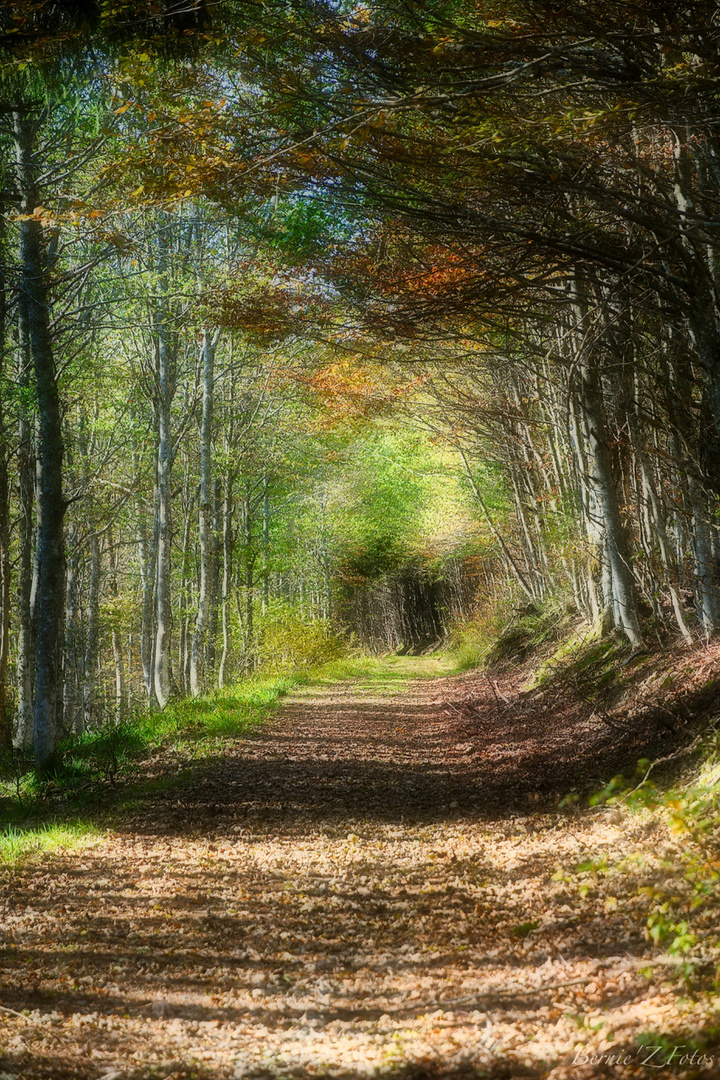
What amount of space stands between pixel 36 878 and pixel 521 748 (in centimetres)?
567

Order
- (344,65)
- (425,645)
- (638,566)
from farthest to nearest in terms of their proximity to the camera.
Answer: (425,645) → (638,566) → (344,65)

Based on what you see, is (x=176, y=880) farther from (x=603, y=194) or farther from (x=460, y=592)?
(x=460, y=592)

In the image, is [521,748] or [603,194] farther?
[521,748]

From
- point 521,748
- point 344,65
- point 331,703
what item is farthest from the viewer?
point 331,703

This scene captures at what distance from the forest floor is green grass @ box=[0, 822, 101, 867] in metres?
0.17


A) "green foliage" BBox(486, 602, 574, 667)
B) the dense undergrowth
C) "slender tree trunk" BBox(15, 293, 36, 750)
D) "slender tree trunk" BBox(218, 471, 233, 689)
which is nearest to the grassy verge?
"slender tree trunk" BBox(15, 293, 36, 750)

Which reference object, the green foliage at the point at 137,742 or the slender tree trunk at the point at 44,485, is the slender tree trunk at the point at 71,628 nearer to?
the green foliage at the point at 137,742

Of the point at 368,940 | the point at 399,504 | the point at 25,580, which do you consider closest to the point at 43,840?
the point at 368,940

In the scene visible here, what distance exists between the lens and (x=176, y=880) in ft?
17.8

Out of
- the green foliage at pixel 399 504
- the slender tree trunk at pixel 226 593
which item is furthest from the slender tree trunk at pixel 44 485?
the green foliage at pixel 399 504

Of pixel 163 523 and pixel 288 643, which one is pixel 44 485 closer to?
pixel 163 523

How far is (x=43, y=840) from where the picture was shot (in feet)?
20.9

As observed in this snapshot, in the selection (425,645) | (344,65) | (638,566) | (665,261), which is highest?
(344,65)

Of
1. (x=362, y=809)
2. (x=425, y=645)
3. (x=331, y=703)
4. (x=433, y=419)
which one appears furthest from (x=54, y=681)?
(x=425, y=645)
